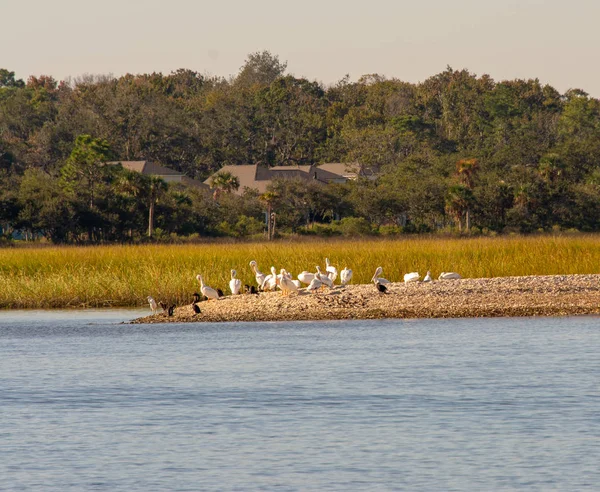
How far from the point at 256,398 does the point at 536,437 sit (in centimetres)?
452

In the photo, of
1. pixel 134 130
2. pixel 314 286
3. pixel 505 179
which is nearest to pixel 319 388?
pixel 314 286

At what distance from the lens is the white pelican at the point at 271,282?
30.1 metres

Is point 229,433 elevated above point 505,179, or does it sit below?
below

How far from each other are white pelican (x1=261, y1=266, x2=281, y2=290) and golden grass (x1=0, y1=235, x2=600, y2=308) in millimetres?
2035

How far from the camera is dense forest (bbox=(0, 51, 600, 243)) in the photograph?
76438 mm

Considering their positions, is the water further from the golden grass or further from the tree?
the tree

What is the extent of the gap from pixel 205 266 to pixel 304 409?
1832cm

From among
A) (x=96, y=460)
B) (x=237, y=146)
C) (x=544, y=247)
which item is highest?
(x=237, y=146)

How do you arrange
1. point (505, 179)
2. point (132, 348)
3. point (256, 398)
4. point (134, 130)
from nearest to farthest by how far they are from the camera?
point (256, 398), point (132, 348), point (505, 179), point (134, 130)

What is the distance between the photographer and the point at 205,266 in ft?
112

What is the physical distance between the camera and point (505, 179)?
88.6 meters

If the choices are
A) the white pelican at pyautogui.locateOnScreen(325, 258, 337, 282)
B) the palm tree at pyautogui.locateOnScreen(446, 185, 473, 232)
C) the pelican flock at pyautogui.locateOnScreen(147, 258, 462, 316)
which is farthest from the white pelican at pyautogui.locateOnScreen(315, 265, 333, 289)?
the palm tree at pyautogui.locateOnScreen(446, 185, 473, 232)

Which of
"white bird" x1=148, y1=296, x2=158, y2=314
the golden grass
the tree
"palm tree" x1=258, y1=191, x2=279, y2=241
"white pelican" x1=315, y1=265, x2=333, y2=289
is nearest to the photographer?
"white pelican" x1=315, y1=265, x2=333, y2=289

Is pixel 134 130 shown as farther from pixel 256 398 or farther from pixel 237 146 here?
pixel 256 398
